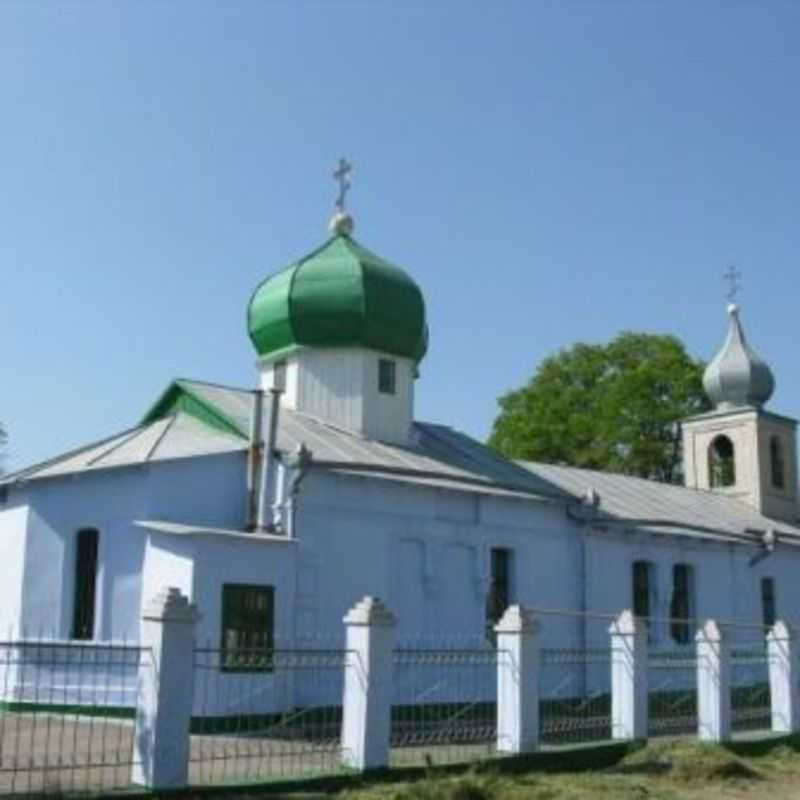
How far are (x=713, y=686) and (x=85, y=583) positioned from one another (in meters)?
8.87

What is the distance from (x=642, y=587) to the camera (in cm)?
2256

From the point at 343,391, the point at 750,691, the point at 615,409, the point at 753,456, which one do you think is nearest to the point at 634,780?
the point at 750,691

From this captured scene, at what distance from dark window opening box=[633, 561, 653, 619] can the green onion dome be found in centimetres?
635

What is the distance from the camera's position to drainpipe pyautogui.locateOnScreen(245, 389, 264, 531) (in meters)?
16.6

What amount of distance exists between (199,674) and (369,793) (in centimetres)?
465

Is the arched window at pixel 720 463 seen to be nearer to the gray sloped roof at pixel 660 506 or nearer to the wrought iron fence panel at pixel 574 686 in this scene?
the gray sloped roof at pixel 660 506

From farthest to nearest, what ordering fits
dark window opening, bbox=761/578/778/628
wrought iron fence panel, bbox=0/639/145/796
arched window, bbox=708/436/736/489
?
1. arched window, bbox=708/436/736/489
2. dark window opening, bbox=761/578/778/628
3. wrought iron fence panel, bbox=0/639/145/796

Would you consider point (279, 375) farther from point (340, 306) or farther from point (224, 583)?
point (224, 583)

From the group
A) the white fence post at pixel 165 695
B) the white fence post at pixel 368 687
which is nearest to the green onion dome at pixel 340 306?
the white fence post at pixel 368 687

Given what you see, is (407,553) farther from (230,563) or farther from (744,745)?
(744,745)

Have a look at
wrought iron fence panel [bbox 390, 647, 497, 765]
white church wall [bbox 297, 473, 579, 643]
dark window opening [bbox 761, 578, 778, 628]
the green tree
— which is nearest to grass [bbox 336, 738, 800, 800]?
wrought iron fence panel [bbox 390, 647, 497, 765]

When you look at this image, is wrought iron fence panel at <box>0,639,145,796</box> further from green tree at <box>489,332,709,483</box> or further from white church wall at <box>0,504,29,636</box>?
green tree at <box>489,332,709,483</box>

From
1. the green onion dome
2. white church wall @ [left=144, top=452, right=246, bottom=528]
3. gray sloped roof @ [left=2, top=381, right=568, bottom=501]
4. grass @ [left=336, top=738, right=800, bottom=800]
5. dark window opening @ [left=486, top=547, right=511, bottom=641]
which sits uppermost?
the green onion dome

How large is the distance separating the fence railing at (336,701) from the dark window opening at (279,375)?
5.96 m
